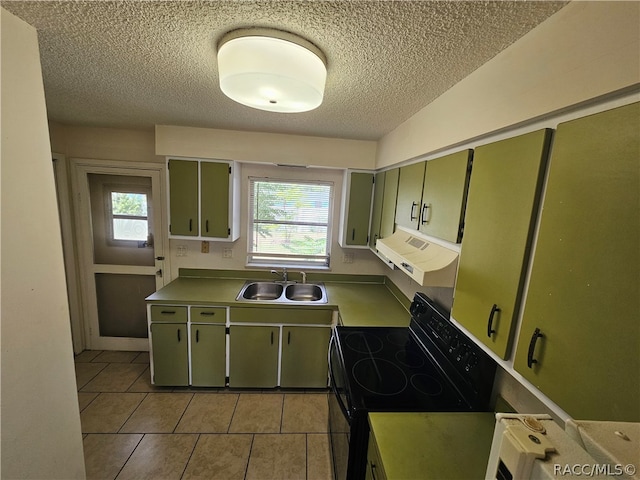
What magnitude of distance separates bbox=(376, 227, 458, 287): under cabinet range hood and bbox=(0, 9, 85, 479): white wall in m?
1.54

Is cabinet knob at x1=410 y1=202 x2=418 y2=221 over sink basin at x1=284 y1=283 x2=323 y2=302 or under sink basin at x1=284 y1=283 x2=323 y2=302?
over

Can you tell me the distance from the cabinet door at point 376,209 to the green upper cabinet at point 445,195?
0.84 meters

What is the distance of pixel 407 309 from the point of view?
247 centimetres

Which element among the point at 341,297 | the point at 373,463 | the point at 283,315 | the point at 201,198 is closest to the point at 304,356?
the point at 283,315

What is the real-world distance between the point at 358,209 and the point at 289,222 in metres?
0.82

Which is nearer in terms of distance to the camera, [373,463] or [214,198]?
[373,463]

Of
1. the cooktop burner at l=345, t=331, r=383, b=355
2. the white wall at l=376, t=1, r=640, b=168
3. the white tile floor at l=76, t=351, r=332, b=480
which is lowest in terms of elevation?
the white tile floor at l=76, t=351, r=332, b=480

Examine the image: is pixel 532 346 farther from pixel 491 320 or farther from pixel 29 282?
pixel 29 282

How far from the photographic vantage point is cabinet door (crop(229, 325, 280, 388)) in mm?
2455

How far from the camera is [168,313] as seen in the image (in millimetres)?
2389

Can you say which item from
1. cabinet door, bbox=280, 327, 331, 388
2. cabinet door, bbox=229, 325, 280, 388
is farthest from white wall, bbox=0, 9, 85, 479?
cabinet door, bbox=280, 327, 331, 388

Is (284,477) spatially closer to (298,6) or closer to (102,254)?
(298,6)

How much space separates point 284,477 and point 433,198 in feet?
6.69

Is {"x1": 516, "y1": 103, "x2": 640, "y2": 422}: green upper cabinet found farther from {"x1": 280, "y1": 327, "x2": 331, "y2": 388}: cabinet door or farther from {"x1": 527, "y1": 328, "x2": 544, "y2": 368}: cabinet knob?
{"x1": 280, "y1": 327, "x2": 331, "y2": 388}: cabinet door
